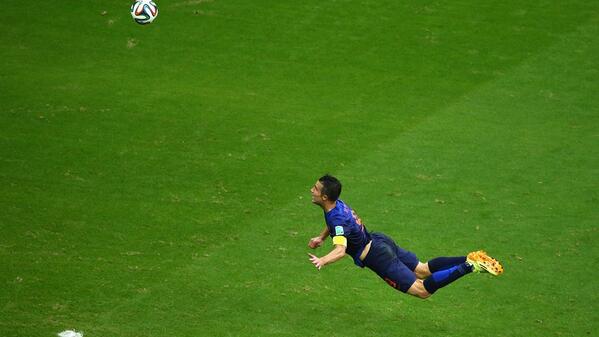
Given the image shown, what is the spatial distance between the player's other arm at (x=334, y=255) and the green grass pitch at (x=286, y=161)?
4.82ft

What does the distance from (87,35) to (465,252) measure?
1204 centimetres

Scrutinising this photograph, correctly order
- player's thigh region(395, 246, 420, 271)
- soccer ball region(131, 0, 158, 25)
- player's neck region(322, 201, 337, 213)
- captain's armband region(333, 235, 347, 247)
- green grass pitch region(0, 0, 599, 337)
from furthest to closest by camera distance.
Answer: soccer ball region(131, 0, 158, 25), green grass pitch region(0, 0, 599, 337), player's thigh region(395, 246, 420, 271), player's neck region(322, 201, 337, 213), captain's armband region(333, 235, 347, 247)

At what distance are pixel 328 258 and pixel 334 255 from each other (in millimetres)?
132

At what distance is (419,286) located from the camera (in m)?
11.9

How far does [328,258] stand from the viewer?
11.0m

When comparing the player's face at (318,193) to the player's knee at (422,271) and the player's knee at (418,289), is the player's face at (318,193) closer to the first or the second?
the player's knee at (418,289)

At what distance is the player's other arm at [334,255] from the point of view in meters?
10.9

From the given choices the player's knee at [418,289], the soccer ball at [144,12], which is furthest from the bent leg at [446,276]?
the soccer ball at [144,12]

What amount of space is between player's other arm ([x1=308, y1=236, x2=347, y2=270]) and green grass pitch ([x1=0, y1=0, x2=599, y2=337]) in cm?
147

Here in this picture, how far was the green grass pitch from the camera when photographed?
12.8m

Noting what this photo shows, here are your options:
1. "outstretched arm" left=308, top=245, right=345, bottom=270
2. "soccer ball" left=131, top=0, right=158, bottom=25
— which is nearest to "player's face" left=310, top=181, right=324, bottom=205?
A: "outstretched arm" left=308, top=245, right=345, bottom=270

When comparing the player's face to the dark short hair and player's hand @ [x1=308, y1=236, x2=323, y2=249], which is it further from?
player's hand @ [x1=308, y1=236, x2=323, y2=249]

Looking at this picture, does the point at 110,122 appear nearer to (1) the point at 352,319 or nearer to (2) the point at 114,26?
(2) the point at 114,26

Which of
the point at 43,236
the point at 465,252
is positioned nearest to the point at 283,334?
the point at 465,252
